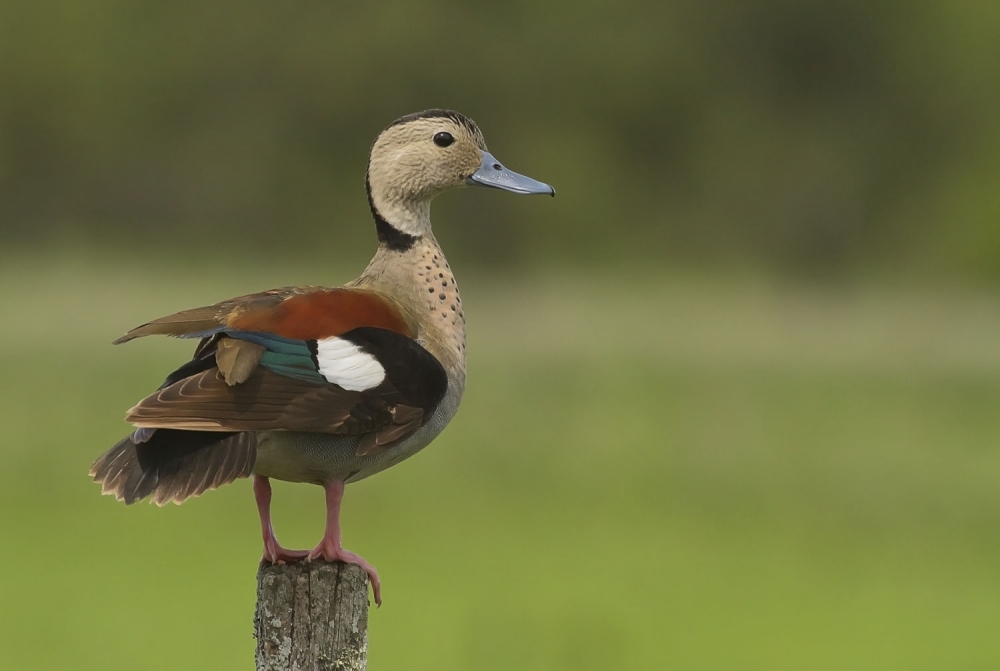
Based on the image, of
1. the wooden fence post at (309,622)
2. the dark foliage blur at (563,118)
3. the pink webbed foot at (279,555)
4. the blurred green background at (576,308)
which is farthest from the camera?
the dark foliage blur at (563,118)

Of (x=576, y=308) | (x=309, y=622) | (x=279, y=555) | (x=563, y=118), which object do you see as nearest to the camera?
(x=309, y=622)

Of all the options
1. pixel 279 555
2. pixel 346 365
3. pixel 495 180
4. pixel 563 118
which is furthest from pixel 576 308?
pixel 346 365

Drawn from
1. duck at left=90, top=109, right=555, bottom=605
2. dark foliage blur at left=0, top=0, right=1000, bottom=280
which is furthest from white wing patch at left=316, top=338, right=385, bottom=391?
dark foliage blur at left=0, top=0, right=1000, bottom=280

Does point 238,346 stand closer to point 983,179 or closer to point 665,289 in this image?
point 665,289

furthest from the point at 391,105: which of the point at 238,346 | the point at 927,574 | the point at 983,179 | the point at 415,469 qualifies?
the point at 238,346

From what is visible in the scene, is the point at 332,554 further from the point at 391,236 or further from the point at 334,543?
the point at 391,236

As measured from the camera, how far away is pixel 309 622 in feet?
11.7

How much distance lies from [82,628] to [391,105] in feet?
60.4

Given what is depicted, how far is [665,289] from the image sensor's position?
2158 centimetres

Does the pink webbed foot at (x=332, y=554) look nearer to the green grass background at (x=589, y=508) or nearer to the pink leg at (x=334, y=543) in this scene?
the pink leg at (x=334, y=543)

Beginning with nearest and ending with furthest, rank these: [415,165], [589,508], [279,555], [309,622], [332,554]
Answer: [309,622], [332,554], [279,555], [415,165], [589,508]

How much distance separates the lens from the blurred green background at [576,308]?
9555 mm

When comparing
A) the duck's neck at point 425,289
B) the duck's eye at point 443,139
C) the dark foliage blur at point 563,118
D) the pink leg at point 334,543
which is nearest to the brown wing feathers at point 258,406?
the pink leg at point 334,543

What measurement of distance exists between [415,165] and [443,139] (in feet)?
0.38
